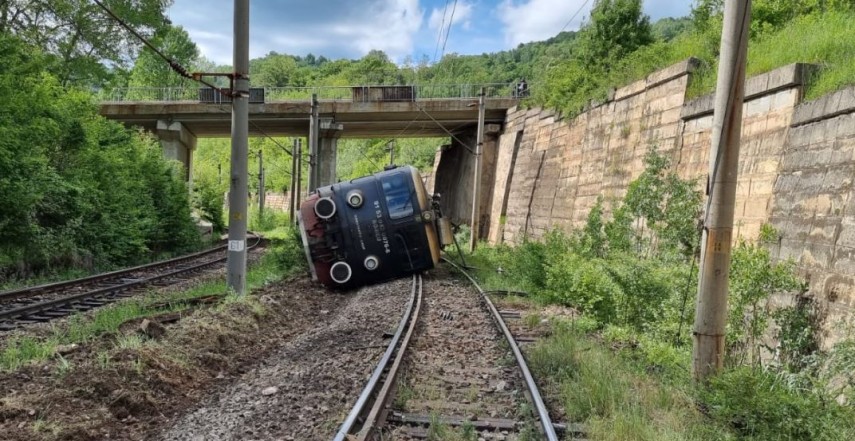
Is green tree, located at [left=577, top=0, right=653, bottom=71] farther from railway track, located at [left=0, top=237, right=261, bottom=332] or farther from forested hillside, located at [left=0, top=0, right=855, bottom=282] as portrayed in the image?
railway track, located at [left=0, top=237, right=261, bottom=332]

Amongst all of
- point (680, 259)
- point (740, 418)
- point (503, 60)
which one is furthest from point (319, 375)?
point (503, 60)

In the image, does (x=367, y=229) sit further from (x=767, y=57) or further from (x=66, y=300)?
(x=767, y=57)

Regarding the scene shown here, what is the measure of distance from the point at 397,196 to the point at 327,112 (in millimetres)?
19785

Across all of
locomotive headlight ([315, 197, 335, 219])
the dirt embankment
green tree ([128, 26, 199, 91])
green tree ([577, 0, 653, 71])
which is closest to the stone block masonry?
green tree ([577, 0, 653, 71])

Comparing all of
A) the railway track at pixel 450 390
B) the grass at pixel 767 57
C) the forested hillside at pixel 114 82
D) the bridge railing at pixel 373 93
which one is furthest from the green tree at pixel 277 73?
the railway track at pixel 450 390

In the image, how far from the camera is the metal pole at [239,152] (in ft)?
33.9

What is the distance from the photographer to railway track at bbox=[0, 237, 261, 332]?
9164 mm

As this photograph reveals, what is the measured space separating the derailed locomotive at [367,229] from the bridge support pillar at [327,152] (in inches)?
785

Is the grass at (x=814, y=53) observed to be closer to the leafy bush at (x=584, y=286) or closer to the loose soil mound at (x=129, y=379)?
the leafy bush at (x=584, y=286)

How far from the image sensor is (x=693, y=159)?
1185cm

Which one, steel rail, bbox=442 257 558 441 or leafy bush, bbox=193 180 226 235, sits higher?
steel rail, bbox=442 257 558 441

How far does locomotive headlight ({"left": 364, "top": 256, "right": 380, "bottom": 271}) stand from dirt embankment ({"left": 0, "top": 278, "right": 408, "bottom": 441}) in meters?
4.65

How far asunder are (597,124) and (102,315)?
1429cm

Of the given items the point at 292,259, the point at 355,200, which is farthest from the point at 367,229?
the point at 292,259
